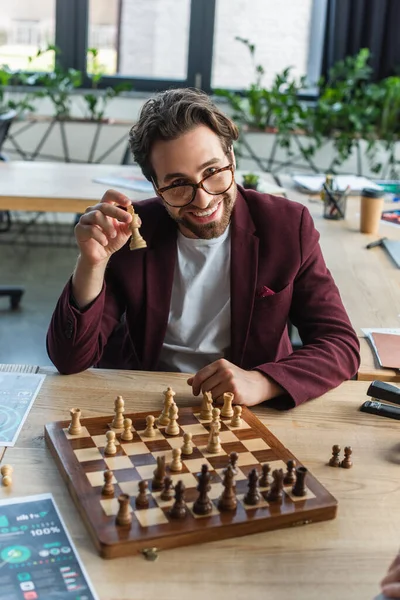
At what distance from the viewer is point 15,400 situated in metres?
1.61

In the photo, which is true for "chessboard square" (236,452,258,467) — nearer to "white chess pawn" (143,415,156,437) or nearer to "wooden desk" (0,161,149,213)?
"white chess pawn" (143,415,156,437)

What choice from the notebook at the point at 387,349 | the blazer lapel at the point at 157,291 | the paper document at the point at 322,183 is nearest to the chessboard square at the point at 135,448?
the blazer lapel at the point at 157,291

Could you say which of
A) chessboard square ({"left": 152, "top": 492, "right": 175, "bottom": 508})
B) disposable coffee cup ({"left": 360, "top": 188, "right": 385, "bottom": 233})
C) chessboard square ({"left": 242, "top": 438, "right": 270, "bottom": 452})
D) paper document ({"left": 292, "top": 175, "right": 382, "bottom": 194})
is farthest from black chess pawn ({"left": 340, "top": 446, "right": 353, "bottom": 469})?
paper document ({"left": 292, "top": 175, "right": 382, "bottom": 194})

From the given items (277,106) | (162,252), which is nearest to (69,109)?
(277,106)

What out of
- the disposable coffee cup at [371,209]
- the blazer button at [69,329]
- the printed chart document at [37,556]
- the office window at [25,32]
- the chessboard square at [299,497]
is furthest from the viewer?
the office window at [25,32]

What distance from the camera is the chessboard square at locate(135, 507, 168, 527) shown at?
1165 mm

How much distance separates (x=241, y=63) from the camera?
6.08m

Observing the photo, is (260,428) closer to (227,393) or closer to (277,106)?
(227,393)

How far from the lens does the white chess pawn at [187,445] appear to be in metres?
1.38

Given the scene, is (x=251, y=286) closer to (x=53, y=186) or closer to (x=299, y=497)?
(x=299, y=497)

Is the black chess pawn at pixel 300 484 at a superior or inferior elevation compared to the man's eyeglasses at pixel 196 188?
inferior

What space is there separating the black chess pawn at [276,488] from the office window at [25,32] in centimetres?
520

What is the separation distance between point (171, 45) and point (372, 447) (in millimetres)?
5071

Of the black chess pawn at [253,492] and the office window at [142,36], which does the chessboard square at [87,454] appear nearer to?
the black chess pawn at [253,492]
